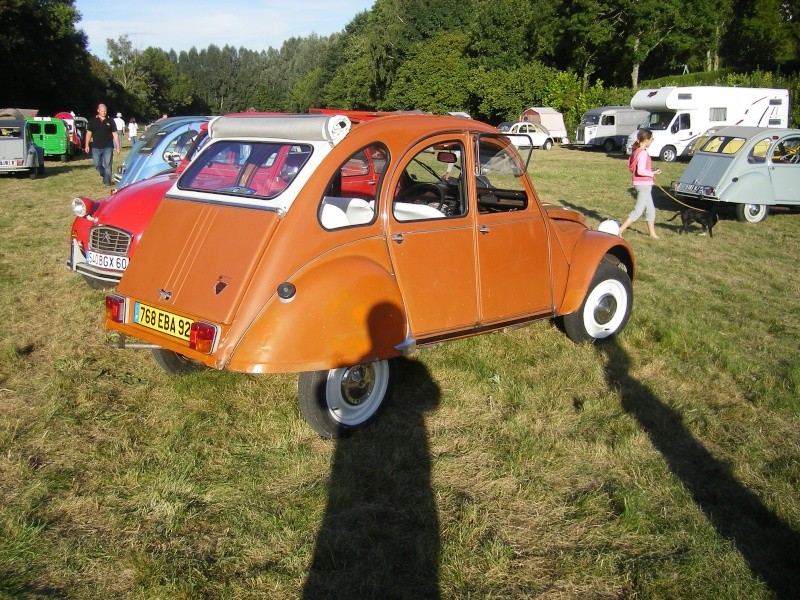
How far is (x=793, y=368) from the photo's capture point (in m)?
5.67

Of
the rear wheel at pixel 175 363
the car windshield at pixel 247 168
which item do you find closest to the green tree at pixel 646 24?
the car windshield at pixel 247 168

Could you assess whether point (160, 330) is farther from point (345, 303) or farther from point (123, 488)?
point (345, 303)

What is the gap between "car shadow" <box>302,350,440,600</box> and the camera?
3160 millimetres

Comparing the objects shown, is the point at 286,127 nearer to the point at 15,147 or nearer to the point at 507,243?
the point at 507,243

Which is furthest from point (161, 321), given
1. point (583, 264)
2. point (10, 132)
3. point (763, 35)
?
point (763, 35)

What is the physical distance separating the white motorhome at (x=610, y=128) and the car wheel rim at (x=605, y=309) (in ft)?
98.3

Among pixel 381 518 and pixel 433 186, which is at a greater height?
pixel 433 186

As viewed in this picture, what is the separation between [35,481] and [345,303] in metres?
2.07

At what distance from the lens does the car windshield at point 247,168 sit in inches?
169

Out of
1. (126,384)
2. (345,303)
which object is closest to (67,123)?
(126,384)

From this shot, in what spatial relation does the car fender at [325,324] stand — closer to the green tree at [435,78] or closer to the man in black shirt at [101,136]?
the man in black shirt at [101,136]

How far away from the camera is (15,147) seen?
62.4ft

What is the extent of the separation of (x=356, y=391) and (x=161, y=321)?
1.34 m

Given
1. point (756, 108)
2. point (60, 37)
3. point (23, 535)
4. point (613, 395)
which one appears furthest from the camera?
point (60, 37)
